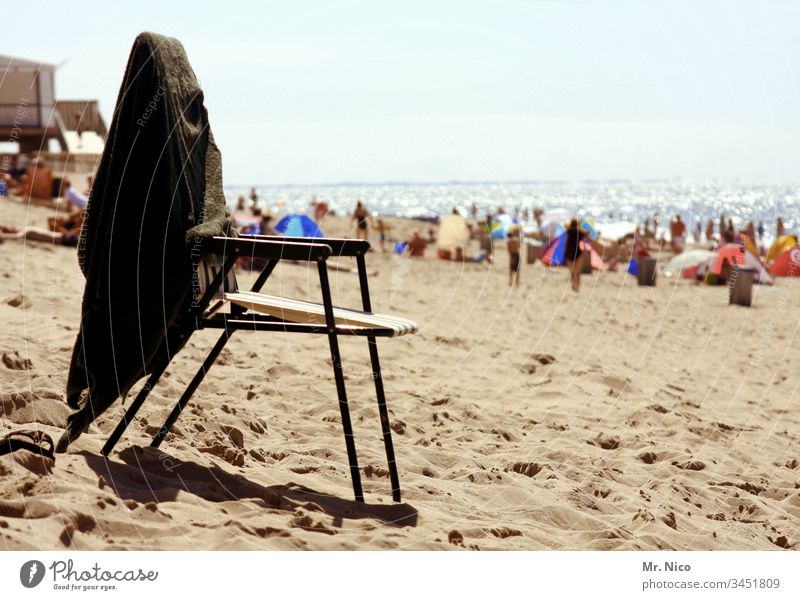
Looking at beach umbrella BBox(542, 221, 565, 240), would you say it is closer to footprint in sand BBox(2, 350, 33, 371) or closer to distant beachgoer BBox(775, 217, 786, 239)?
distant beachgoer BBox(775, 217, 786, 239)

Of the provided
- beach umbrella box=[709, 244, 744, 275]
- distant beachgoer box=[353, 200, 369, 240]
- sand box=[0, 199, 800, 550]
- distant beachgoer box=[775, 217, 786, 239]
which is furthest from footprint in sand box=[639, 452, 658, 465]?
distant beachgoer box=[353, 200, 369, 240]

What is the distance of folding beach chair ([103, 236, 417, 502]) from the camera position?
3637 millimetres

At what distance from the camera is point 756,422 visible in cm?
659

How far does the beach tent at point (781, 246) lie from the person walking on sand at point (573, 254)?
3510 millimetres

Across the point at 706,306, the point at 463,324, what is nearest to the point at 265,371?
the point at 463,324

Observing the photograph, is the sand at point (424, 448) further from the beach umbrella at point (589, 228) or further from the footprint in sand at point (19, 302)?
the beach umbrella at point (589, 228)

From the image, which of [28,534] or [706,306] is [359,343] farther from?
[706,306]

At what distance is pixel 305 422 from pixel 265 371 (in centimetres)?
112

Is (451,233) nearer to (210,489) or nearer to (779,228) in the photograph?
(779,228)

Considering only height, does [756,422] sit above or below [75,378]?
below

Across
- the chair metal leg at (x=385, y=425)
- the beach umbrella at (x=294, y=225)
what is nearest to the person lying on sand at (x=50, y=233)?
the beach umbrella at (x=294, y=225)

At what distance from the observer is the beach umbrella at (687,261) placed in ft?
60.6
